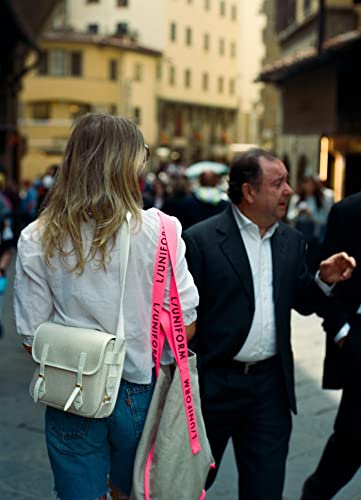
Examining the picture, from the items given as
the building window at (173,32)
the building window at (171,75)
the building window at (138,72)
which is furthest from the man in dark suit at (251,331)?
the building window at (173,32)

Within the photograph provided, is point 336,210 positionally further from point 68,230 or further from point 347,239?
point 68,230

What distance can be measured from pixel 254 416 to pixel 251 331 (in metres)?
0.36

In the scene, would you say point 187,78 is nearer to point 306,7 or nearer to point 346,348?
point 306,7

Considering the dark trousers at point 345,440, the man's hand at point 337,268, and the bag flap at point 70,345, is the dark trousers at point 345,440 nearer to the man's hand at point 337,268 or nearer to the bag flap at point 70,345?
→ the man's hand at point 337,268

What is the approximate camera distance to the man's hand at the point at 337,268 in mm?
3570

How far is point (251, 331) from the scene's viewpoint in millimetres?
3764

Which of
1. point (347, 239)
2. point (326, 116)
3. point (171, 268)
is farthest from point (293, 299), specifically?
point (326, 116)

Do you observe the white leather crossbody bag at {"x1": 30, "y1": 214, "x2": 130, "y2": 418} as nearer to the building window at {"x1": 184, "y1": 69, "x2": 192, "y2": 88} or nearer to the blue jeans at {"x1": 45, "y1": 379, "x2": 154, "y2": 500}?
the blue jeans at {"x1": 45, "y1": 379, "x2": 154, "y2": 500}

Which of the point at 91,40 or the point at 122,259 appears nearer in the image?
the point at 122,259

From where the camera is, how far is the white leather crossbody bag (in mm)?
2758

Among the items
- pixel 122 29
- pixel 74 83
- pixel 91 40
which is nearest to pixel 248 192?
pixel 74 83

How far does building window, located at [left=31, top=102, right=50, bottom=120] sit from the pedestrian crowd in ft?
196

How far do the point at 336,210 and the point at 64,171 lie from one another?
55.6 inches

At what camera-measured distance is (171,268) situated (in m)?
2.92
